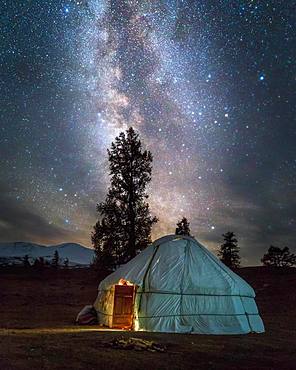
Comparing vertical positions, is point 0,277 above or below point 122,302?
above

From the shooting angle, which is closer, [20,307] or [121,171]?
[20,307]

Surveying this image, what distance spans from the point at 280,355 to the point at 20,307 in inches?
683

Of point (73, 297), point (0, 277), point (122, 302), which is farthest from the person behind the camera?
point (0, 277)

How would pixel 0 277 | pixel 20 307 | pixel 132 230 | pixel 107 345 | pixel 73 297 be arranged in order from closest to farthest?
pixel 107 345 < pixel 20 307 < pixel 132 230 < pixel 73 297 < pixel 0 277

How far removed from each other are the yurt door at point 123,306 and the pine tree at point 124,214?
29.7 feet

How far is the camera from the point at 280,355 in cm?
1075

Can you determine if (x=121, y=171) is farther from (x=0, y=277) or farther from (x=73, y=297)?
(x=0, y=277)

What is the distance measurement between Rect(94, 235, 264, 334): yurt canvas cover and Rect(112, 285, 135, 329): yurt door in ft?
0.68

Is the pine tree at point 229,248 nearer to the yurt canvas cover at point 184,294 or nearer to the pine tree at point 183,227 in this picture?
the pine tree at point 183,227

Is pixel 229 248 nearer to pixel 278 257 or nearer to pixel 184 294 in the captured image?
pixel 278 257

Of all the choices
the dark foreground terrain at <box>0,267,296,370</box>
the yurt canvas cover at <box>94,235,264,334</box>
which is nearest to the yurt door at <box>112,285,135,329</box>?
the yurt canvas cover at <box>94,235,264,334</box>

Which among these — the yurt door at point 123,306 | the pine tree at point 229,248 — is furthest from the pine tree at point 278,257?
the yurt door at point 123,306

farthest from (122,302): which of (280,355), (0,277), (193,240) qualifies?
(0,277)

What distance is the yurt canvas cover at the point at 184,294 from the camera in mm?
15594
